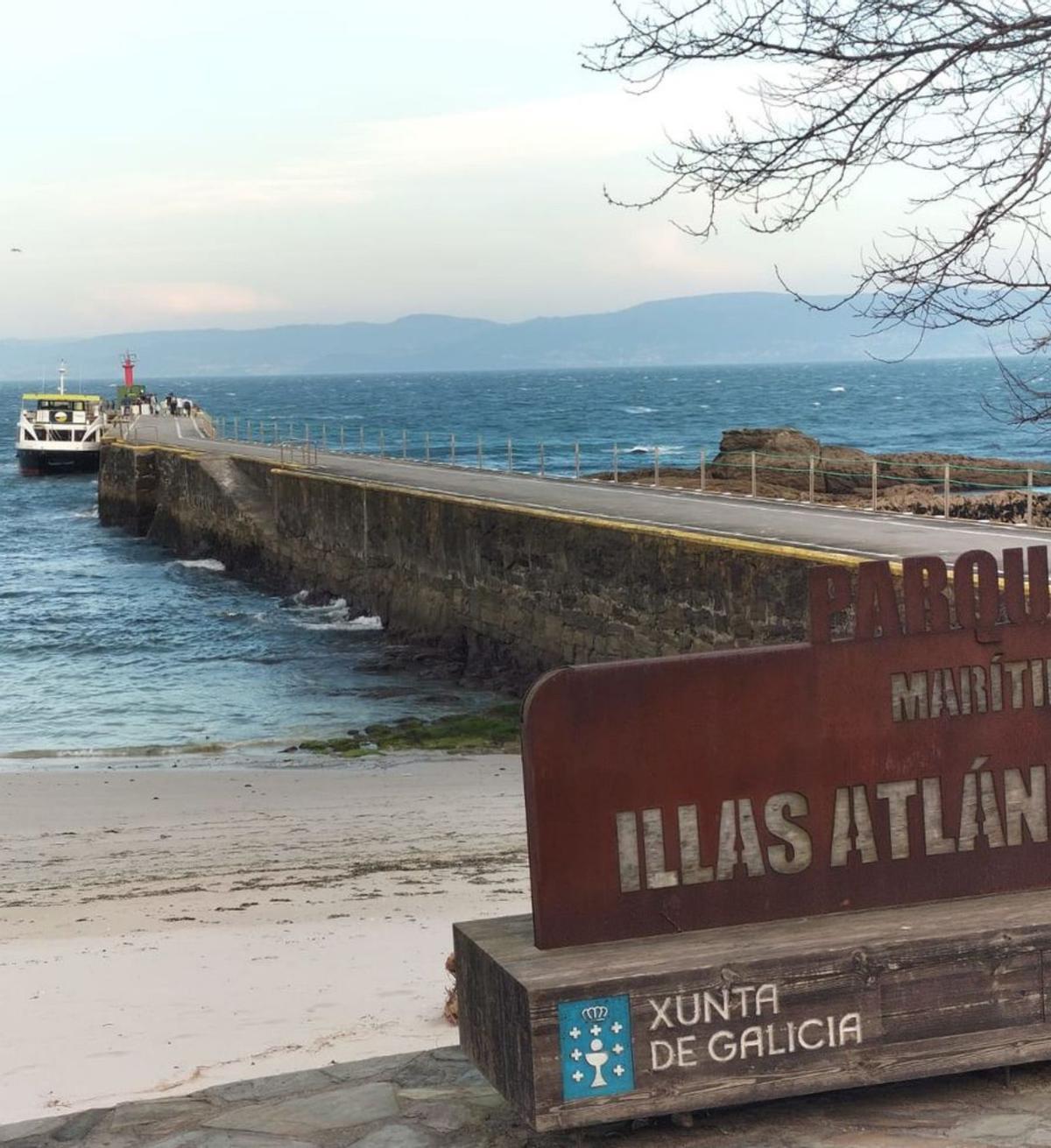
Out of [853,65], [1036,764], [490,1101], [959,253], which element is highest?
[853,65]

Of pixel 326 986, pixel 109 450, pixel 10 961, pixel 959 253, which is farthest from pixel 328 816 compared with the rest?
pixel 109 450

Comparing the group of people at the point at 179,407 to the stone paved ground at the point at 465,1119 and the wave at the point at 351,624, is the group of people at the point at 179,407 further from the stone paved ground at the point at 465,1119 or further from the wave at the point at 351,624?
the stone paved ground at the point at 465,1119

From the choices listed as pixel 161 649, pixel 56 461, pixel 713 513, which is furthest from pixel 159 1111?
pixel 56 461

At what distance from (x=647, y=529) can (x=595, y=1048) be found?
1594 centimetres

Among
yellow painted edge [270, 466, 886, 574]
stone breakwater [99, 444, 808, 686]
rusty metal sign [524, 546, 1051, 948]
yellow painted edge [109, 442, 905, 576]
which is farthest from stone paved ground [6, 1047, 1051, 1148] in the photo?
stone breakwater [99, 444, 808, 686]

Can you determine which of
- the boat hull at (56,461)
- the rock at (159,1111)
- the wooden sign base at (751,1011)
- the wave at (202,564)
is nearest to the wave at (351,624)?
the wave at (202,564)

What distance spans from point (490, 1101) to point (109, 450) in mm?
51391

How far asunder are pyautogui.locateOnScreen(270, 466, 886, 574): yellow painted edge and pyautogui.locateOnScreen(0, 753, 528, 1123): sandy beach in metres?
3.75

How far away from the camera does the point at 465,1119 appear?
480 cm

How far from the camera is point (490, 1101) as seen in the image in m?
4.93

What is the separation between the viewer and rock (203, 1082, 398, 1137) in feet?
15.7

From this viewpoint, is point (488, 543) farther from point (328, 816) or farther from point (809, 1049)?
point (809, 1049)

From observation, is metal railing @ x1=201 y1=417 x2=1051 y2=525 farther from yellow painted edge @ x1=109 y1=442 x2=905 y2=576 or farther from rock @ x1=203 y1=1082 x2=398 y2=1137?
rock @ x1=203 y1=1082 x2=398 y2=1137

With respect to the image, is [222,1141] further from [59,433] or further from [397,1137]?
[59,433]
